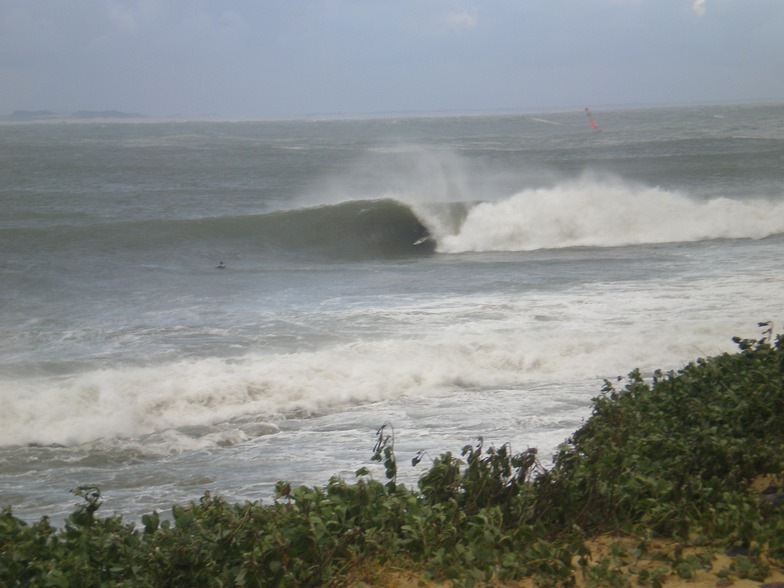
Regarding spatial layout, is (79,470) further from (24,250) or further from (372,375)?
(24,250)

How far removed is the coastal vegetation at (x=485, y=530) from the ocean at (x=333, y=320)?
2.25 m

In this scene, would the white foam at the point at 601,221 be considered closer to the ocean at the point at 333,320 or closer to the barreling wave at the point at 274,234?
the ocean at the point at 333,320

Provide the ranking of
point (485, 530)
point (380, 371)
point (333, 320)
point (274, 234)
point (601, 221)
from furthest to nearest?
1. point (274, 234)
2. point (601, 221)
3. point (333, 320)
4. point (380, 371)
5. point (485, 530)

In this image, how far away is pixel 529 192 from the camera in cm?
2694

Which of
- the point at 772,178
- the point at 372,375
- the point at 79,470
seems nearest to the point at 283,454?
the point at 79,470

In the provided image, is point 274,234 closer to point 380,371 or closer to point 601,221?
point 601,221

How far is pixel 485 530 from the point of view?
3.73 metres

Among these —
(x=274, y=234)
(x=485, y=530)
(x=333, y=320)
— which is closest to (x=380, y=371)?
(x=333, y=320)

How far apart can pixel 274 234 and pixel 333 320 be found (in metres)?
12.7

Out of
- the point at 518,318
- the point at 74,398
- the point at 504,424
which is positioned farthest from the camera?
the point at 518,318

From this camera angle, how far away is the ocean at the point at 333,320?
7.88m

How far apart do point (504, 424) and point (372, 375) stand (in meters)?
2.49

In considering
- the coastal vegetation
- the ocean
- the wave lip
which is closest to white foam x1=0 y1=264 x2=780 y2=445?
the ocean

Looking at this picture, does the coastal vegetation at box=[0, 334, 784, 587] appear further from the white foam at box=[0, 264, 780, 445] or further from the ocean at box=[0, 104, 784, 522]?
the white foam at box=[0, 264, 780, 445]
